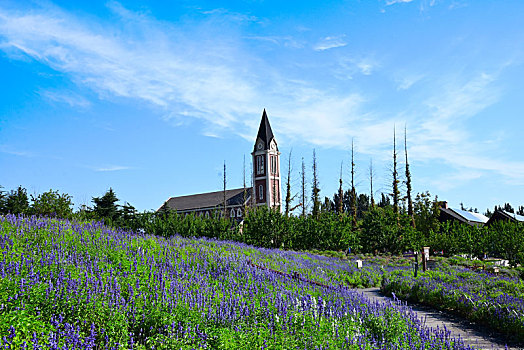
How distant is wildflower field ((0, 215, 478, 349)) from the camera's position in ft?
14.3

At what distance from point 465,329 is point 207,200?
66302 mm

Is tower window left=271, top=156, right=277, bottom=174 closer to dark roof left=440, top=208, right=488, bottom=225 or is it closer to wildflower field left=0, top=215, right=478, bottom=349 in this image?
dark roof left=440, top=208, right=488, bottom=225

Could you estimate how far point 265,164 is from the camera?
64.4 m

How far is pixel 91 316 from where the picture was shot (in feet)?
15.4

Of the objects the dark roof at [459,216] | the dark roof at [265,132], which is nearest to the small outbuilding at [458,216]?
the dark roof at [459,216]

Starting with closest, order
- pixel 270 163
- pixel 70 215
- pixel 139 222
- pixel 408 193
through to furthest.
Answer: pixel 70 215 → pixel 139 222 → pixel 408 193 → pixel 270 163

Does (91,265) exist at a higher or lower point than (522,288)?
higher

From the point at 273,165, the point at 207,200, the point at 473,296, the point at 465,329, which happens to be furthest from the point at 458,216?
the point at 465,329

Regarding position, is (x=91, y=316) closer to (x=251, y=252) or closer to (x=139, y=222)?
(x=251, y=252)

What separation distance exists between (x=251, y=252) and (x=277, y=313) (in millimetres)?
9656

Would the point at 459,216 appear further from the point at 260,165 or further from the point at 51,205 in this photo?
the point at 51,205

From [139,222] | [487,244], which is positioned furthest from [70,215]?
[487,244]

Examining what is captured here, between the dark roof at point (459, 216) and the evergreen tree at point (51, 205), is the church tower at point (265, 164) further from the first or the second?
the evergreen tree at point (51, 205)

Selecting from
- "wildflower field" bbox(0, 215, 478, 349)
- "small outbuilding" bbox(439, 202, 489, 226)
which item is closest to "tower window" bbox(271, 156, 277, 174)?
"small outbuilding" bbox(439, 202, 489, 226)
